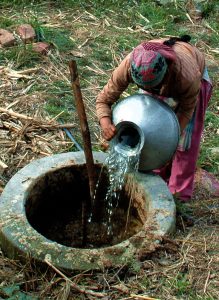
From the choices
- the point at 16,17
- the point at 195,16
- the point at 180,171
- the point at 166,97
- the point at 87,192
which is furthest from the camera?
the point at 195,16

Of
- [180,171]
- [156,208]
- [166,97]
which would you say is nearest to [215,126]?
[180,171]

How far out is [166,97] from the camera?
3.81 m

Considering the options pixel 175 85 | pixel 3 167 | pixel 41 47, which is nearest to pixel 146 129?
pixel 175 85

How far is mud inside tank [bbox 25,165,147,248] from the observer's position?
3.87 metres

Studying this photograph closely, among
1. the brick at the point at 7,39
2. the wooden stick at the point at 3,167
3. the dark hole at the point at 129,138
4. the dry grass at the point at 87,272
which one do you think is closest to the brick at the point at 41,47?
the dry grass at the point at 87,272

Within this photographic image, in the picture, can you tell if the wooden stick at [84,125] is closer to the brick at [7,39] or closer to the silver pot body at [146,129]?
the silver pot body at [146,129]

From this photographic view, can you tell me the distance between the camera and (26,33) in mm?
6316

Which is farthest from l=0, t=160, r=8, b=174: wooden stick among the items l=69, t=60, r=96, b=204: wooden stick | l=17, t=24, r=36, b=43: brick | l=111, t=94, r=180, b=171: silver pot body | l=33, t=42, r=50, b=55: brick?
l=17, t=24, r=36, b=43: brick

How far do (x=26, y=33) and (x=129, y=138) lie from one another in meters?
3.04

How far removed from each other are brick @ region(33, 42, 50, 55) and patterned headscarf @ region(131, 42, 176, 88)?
9.32 feet

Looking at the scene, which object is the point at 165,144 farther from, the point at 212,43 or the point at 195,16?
the point at 195,16

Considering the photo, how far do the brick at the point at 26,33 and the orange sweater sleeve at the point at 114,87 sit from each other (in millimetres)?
2633

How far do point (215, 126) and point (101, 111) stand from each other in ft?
6.56

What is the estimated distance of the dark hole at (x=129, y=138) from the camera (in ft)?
12.2
